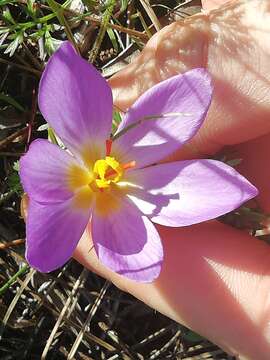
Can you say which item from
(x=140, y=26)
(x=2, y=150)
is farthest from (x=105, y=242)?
(x=140, y=26)

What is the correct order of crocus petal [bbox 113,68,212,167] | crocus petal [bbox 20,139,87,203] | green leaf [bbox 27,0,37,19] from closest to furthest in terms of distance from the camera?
crocus petal [bbox 20,139,87,203] → crocus petal [bbox 113,68,212,167] → green leaf [bbox 27,0,37,19]

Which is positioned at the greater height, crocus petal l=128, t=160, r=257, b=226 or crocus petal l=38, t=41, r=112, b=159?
crocus petal l=38, t=41, r=112, b=159

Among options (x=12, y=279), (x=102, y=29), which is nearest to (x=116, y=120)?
(x=102, y=29)

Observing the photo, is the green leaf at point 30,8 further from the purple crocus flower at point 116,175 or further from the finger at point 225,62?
the purple crocus flower at point 116,175

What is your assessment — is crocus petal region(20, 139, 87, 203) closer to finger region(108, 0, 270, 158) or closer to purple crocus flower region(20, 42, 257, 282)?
purple crocus flower region(20, 42, 257, 282)

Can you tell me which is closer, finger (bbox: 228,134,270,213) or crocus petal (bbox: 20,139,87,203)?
crocus petal (bbox: 20,139,87,203)

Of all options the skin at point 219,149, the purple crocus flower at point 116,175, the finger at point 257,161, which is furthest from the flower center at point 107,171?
the finger at point 257,161

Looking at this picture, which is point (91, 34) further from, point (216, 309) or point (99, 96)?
point (216, 309)

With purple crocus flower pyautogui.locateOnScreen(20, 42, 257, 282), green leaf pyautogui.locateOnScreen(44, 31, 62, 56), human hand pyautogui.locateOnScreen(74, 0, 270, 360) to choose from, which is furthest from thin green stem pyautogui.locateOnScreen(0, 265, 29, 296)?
green leaf pyautogui.locateOnScreen(44, 31, 62, 56)
